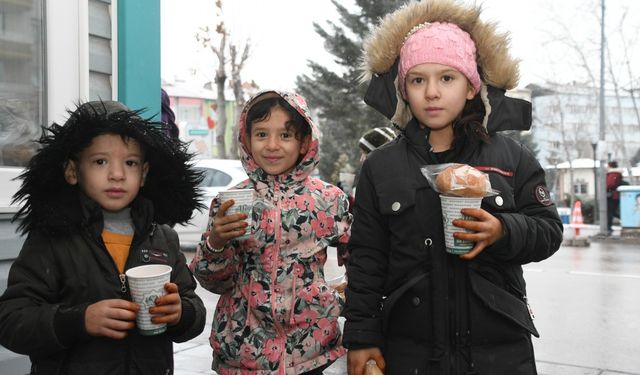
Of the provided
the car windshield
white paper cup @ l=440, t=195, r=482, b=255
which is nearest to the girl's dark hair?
white paper cup @ l=440, t=195, r=482, b=255

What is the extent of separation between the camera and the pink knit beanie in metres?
2.15

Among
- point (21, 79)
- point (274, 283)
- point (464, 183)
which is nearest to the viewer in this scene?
point (464, 183)

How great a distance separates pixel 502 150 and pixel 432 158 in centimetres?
25

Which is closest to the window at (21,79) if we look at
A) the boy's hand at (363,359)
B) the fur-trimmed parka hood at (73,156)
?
the fur-trimmed parka hood at (73,156)

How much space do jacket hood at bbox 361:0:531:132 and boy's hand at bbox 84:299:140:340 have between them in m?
1.21

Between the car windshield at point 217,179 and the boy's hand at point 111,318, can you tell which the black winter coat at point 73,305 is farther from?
the car windshield at point 217,179

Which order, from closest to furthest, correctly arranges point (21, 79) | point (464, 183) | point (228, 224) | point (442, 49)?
point (464, 183), point (442, 49), point (228, 224), point (21, 79)

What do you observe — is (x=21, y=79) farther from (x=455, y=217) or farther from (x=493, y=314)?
(x=493, y=314)

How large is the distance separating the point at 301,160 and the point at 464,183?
1.04m

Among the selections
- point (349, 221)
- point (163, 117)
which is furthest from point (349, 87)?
point (349, 221)

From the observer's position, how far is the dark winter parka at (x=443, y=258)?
2.01 meters

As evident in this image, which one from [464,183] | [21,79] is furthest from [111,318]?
[21,79]

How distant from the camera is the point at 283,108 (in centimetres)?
270

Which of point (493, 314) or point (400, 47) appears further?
point (400, 47)
